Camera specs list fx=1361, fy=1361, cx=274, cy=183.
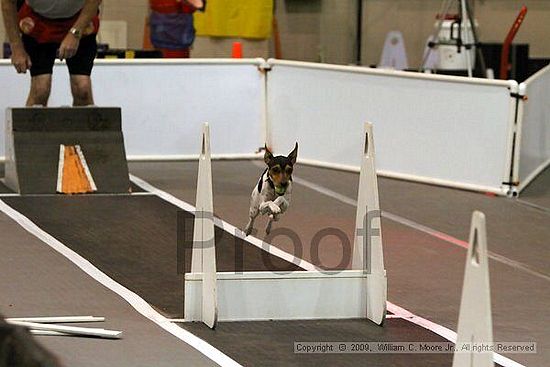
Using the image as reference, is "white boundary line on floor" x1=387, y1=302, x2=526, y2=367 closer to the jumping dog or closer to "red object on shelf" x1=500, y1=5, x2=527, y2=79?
the jumping dog

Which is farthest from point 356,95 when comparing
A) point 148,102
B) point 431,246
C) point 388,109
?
point 431,246

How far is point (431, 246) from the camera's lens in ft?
27.0

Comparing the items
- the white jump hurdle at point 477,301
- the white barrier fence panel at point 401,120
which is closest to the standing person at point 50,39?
the white barrier fence panel at point 401,120

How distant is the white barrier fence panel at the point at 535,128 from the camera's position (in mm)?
10117

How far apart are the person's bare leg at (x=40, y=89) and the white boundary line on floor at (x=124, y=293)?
3.70 feet

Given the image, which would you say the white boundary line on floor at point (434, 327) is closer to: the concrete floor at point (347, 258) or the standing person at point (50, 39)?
the concrete floor at point (347, 258)

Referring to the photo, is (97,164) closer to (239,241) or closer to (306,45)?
(239,241)

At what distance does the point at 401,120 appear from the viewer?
1061 centimetres

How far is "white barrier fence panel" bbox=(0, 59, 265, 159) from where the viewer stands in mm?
11328

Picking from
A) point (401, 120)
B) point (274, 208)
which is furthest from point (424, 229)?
point (274, 208)

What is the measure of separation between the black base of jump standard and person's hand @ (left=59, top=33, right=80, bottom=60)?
17.6 inches

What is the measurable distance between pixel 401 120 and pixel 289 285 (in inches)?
182

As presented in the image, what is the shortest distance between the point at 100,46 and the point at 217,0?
213cm

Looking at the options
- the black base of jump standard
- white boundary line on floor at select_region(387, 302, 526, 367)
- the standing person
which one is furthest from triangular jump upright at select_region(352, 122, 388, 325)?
the standing person
